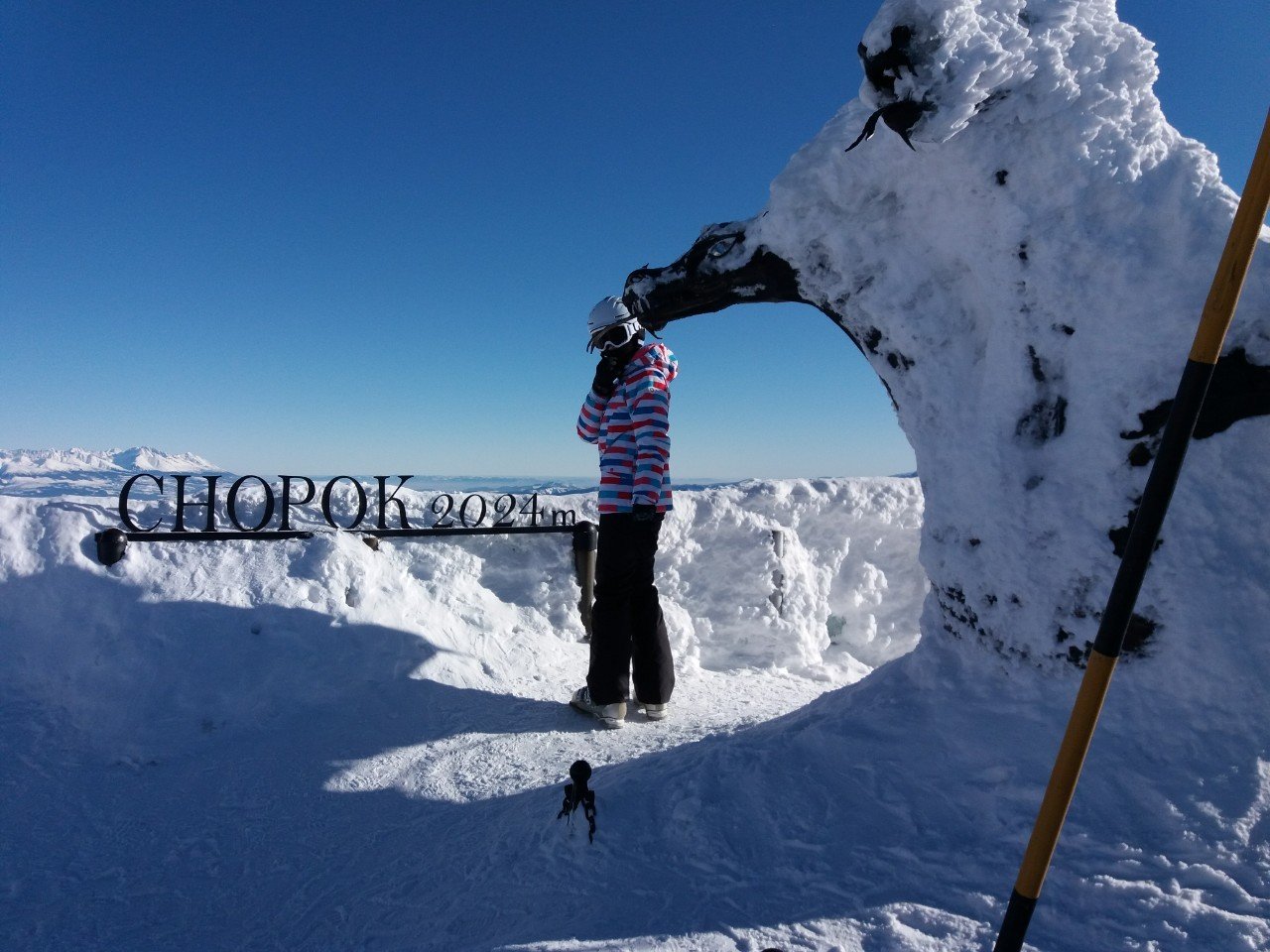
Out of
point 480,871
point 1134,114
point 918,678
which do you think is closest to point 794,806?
point 918,678

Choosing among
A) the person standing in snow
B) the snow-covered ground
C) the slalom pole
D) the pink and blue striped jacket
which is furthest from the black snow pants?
the slalom pole

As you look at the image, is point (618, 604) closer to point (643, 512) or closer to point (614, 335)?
point (643, 512)

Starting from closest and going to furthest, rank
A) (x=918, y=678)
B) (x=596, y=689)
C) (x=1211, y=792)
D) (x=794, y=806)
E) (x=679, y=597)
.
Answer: (x=1211, y=792), (x=794, y=806), (x=918, y=678), (x=596, y=689), (x=679, y=597)

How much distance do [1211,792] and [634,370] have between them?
2.64m

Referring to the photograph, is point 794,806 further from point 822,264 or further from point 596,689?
point 822,264

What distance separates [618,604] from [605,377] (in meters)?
1.16

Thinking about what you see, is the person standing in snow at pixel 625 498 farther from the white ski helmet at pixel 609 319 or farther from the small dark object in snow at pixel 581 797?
the small dark object in snow at pixel 581 797

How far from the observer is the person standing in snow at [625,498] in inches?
136

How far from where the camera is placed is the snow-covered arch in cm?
199

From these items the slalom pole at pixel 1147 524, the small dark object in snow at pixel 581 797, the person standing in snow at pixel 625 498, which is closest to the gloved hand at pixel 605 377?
the person standing in snow at pixel 625 498

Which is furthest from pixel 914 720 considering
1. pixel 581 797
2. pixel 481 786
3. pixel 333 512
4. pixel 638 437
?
pixel 333 512

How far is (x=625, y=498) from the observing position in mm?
3512

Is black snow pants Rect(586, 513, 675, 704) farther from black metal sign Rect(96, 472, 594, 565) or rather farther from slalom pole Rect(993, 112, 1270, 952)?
slalom pole Rect(993, 112, 1270, 952)

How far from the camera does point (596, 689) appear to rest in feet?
11.5
